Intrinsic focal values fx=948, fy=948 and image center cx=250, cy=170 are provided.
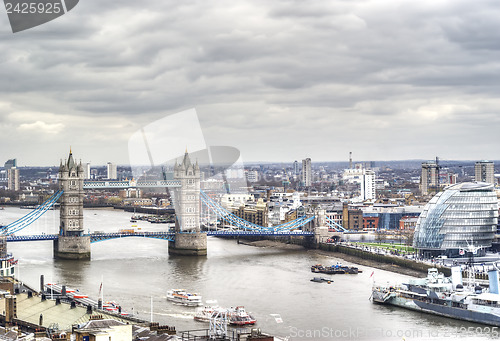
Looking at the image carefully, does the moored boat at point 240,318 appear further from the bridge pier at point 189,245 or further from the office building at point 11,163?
the office building at point 11,163

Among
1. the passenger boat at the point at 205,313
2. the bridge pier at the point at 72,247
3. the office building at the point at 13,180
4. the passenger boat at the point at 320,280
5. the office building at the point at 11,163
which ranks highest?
the office building at the point at 11,163

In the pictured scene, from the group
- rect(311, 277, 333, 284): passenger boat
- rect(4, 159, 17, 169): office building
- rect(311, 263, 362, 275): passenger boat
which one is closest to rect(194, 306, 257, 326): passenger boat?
rect(311, 277, 333, 284): passenger boat

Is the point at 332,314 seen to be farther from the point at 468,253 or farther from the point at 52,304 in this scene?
the point at 468,253

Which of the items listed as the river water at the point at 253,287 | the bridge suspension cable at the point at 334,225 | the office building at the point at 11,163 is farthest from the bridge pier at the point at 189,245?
the office building at the point at 11,163

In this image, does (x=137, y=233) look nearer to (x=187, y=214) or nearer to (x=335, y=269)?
(x=187, y=214)

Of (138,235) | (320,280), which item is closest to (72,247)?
(138,235)

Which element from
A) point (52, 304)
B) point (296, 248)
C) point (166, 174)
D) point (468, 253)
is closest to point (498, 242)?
point (468, 253)
